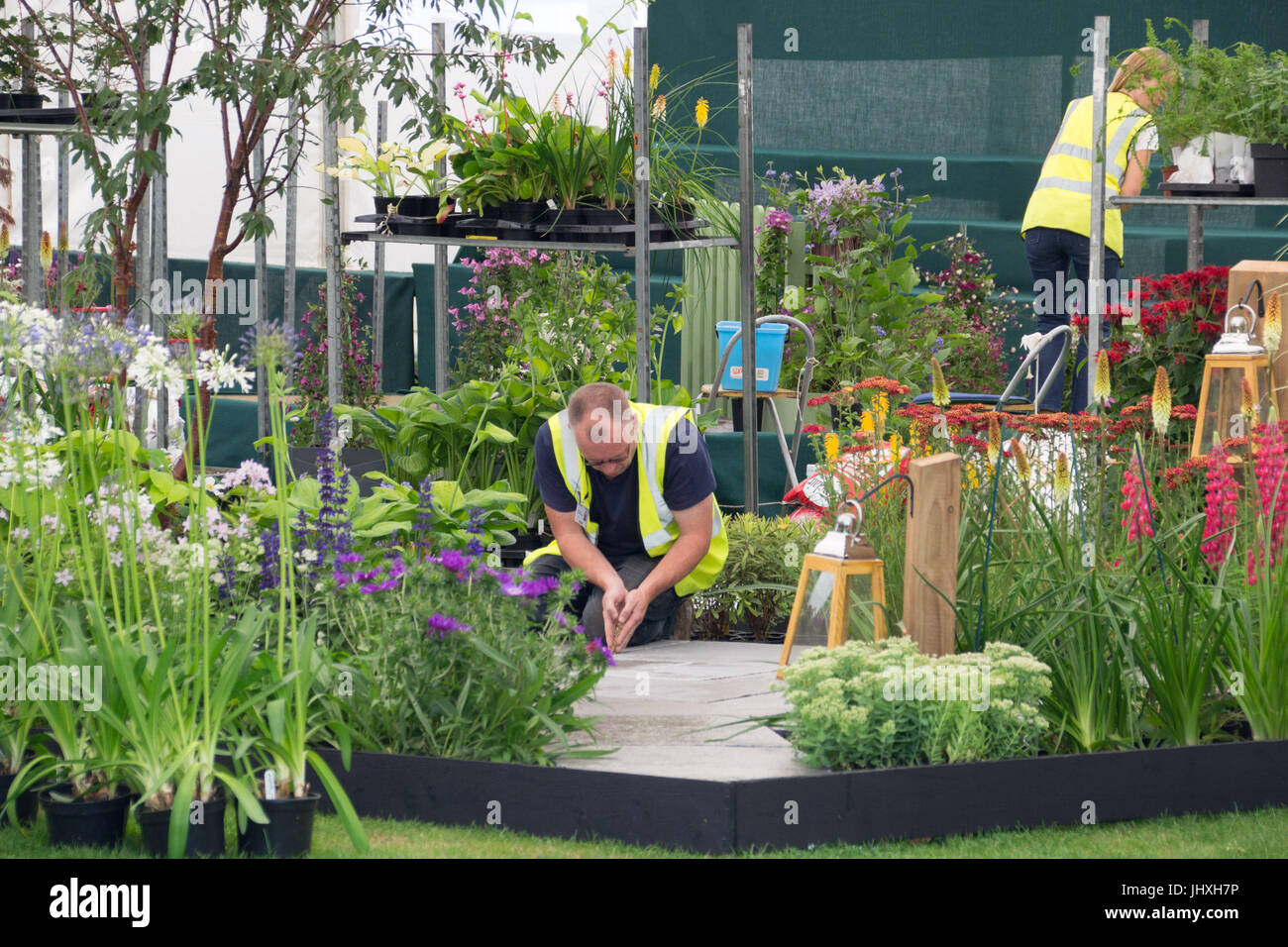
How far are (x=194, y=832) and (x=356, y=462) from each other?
343cm

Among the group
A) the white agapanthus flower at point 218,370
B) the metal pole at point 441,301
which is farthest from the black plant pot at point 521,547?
the white agapanthus flower at point 218,370

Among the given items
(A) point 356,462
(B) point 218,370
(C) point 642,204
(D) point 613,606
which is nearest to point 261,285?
(A) point 356,462

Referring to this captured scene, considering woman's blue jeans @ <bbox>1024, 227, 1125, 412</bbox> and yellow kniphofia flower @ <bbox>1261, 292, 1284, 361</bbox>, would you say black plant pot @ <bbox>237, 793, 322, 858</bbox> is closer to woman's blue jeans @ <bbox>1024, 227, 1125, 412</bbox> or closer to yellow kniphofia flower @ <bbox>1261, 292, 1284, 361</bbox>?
yellow kniphofia flower @ <bbox>1261, 292, 1284, 361</bbox>

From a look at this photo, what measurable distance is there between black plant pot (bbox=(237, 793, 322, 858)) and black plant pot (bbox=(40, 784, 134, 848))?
26 cm

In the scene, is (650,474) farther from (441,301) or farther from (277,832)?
(441,301)

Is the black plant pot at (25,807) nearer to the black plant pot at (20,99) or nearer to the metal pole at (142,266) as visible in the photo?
the metal pole at (142,266)

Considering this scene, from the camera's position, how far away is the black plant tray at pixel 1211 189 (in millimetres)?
5152

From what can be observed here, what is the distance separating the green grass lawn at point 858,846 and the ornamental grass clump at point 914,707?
7.5 inches

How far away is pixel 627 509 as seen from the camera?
15.9 ft

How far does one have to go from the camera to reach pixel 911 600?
3.37m

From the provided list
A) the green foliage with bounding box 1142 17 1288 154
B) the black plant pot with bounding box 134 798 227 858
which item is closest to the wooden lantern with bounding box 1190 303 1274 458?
the green foliage with bounding box 1142 17 1288 154

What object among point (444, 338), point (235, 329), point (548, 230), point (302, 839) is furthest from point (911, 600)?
point (235, 329)

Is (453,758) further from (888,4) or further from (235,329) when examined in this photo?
(888,4)

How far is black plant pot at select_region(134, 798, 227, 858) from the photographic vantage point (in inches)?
111
